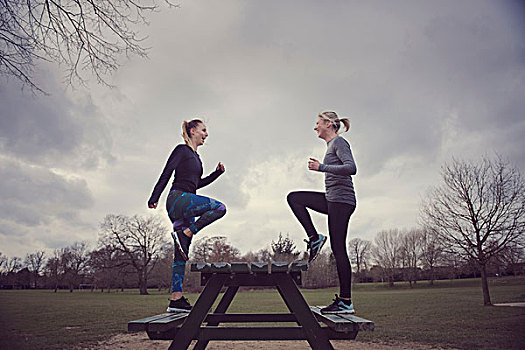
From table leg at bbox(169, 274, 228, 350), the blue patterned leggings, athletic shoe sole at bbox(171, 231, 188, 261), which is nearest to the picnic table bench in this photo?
table leg at bbox(169, 274, 228, 350)

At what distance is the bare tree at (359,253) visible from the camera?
62.6 m

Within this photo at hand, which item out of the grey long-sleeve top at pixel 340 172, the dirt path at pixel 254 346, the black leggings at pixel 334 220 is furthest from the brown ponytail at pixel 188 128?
the dirt path at pixel 254 346

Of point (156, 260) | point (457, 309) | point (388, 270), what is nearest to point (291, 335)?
point (457, 309)

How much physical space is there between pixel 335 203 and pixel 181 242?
1.62 m

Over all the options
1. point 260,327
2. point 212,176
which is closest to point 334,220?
point 260,327

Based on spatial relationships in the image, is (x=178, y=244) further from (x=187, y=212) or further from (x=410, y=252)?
(x=410, y=252)

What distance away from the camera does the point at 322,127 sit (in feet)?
13.2

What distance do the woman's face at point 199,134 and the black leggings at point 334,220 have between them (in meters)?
1.29

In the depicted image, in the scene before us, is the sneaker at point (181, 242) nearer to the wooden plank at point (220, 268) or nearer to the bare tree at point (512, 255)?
the wooden plank at point (220, 268)

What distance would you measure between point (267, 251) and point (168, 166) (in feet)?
161

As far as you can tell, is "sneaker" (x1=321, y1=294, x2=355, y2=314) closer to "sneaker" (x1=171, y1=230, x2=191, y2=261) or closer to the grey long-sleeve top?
the grey long-sleeve top

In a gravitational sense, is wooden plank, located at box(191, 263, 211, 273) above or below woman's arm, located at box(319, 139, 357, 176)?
below

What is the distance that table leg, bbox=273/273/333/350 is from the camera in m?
2.77

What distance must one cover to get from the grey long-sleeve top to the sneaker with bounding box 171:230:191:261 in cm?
155
